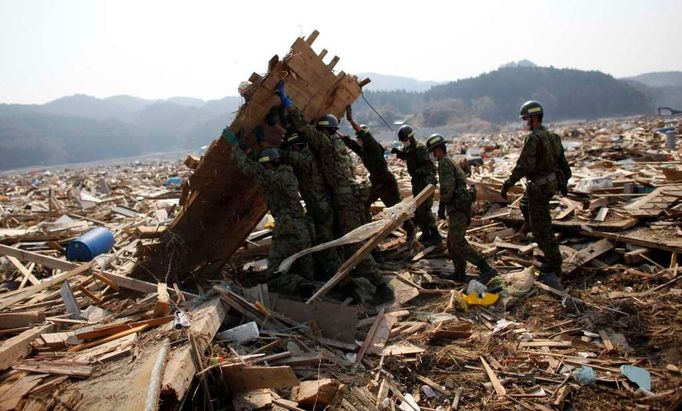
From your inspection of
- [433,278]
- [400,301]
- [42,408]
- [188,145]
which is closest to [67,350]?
[42,408]

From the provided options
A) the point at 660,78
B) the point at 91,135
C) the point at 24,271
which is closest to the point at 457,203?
the point at 24,271

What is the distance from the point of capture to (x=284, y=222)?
5.10 metres

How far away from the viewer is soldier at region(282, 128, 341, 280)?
5.38 metres

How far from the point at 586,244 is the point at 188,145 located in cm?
11877

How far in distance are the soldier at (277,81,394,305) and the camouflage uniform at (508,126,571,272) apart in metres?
2.16

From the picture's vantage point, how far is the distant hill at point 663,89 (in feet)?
292

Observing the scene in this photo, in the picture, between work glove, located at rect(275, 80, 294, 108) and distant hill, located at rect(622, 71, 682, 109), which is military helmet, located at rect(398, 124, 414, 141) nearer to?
work glove, located at rect(275, 80, 294, 108)

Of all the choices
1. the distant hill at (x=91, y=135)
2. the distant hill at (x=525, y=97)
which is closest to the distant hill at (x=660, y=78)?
the distant hill at (x=525, y=97)

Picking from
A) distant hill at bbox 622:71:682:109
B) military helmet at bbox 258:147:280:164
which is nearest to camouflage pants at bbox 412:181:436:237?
military helmet at bbox 258:147:280:164

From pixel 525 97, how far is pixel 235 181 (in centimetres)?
8637

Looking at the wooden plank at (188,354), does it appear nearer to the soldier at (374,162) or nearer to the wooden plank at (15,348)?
the wooden plank at (15,348)

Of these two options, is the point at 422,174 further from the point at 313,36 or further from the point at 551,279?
the point at 313,36

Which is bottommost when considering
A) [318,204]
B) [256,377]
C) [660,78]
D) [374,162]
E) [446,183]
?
[256,377]

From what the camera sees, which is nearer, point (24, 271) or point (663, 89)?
point (24, 271)
